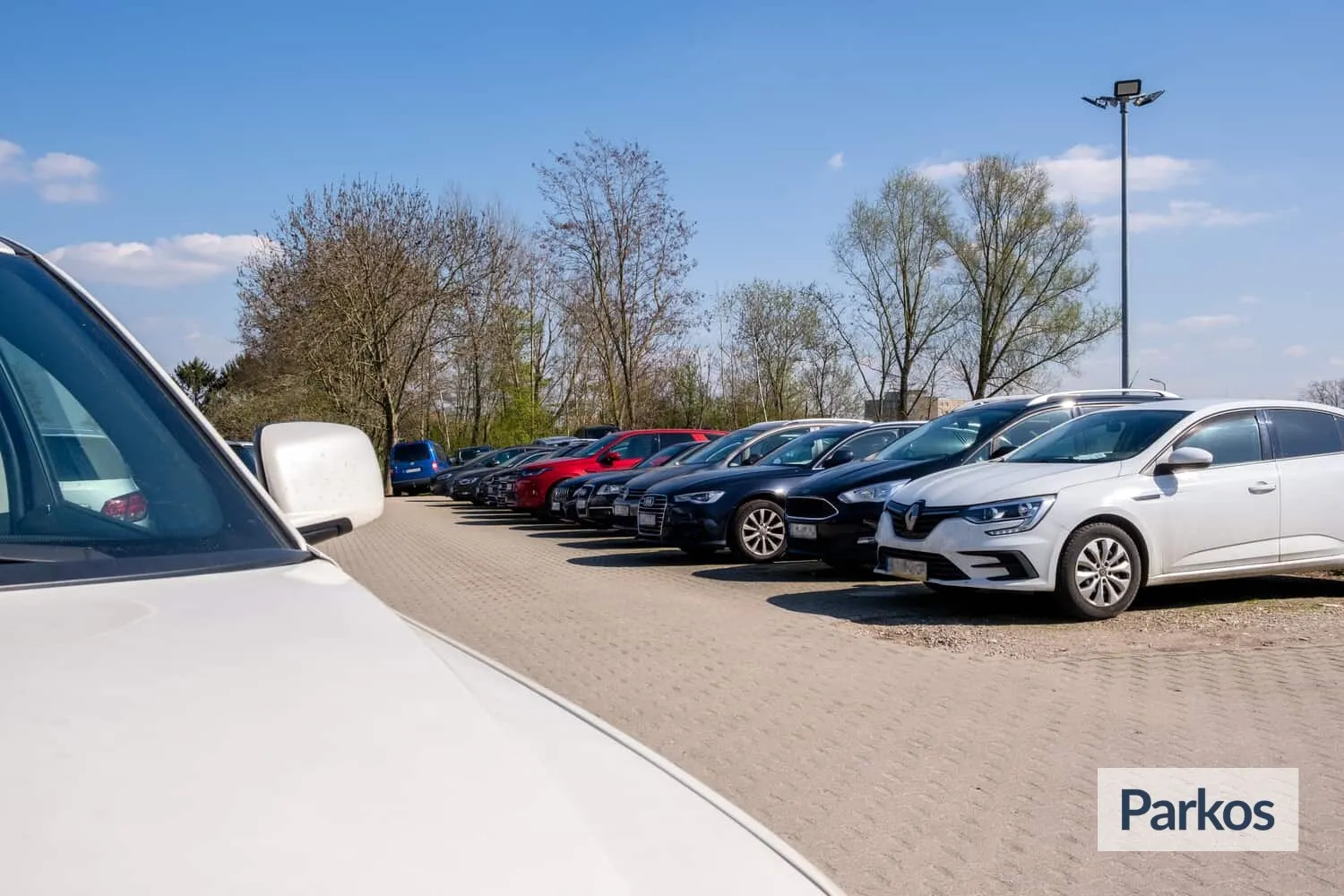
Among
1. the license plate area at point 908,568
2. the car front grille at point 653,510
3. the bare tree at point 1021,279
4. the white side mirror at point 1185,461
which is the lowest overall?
the license plate area at point 908,568

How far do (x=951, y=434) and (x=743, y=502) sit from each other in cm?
283

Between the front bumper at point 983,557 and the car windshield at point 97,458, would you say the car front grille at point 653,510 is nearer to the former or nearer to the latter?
the front bumper at point 983,557

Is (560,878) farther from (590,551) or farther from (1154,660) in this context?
(590,551)

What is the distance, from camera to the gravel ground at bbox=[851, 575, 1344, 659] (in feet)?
26.2

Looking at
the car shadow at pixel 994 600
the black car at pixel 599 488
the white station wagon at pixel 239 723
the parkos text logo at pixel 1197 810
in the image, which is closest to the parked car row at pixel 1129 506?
the car shadow at pixel 994 600

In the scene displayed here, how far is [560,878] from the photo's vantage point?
4.15 feet

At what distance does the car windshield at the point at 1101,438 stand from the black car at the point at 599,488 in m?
8.95

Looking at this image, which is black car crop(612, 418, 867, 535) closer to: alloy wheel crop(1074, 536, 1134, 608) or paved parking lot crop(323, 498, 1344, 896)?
paved parking lot crop(323, 498, 1344, 896)

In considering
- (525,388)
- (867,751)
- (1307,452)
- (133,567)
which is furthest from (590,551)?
(525,388)

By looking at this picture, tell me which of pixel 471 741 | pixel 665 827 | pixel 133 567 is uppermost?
pixel 133 567

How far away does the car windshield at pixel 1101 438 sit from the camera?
938 centimetres

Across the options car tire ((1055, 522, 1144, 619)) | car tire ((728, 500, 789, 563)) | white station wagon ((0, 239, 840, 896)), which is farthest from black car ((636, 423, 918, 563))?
white station wagon ((0, 239, 840, 896))

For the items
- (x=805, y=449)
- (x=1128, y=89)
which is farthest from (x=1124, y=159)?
(x=805, y=449)

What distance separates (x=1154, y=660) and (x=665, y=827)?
6.66 metres
